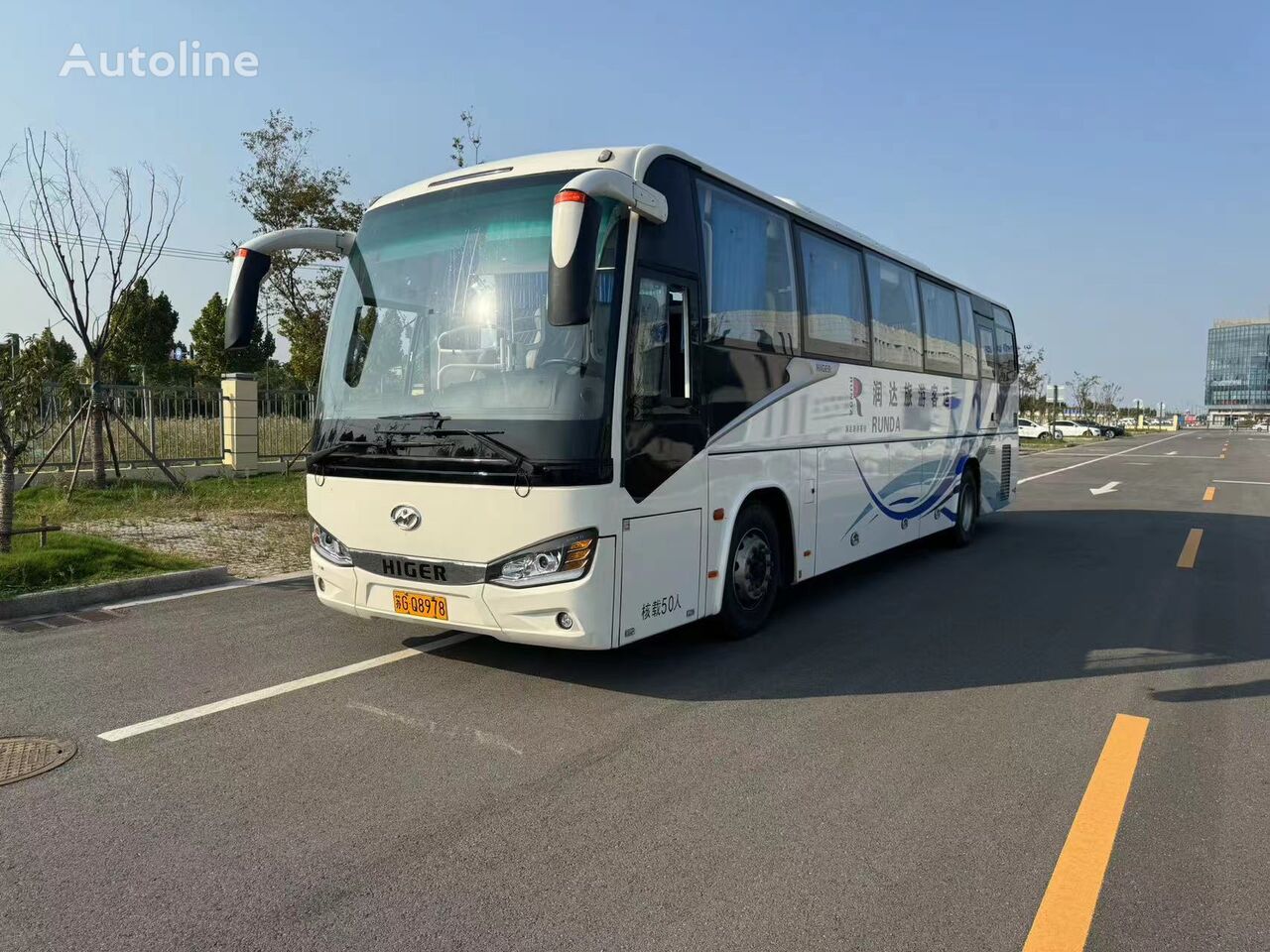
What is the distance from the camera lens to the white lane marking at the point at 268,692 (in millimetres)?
4726

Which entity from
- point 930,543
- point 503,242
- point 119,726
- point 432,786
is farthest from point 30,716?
point 930,543

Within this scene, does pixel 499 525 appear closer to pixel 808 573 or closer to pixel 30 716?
pixel 30 716

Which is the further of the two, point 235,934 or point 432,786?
point 432,786

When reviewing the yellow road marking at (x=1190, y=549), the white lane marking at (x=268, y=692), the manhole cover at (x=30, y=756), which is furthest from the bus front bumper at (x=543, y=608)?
the yellow road marking at (x=1190, y=549)

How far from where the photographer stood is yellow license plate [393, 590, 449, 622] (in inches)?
209

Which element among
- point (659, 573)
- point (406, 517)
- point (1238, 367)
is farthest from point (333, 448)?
point (1238, 367)

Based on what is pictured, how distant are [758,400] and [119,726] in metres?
4.47

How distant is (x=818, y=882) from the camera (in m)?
3.32

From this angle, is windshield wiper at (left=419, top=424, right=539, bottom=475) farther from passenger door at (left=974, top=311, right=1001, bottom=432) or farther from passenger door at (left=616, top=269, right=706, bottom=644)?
passenger door at (left=974, top=311, right=1001, bottom=432)

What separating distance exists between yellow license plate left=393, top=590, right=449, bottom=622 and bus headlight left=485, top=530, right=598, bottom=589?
1.49ft

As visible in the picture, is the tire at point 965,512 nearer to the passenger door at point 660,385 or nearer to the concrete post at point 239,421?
the passenger door at point 660,385

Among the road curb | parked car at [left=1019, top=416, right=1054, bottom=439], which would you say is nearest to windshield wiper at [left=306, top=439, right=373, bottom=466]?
the road curb

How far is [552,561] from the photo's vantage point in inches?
199

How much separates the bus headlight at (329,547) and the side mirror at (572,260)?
2.40 meters
